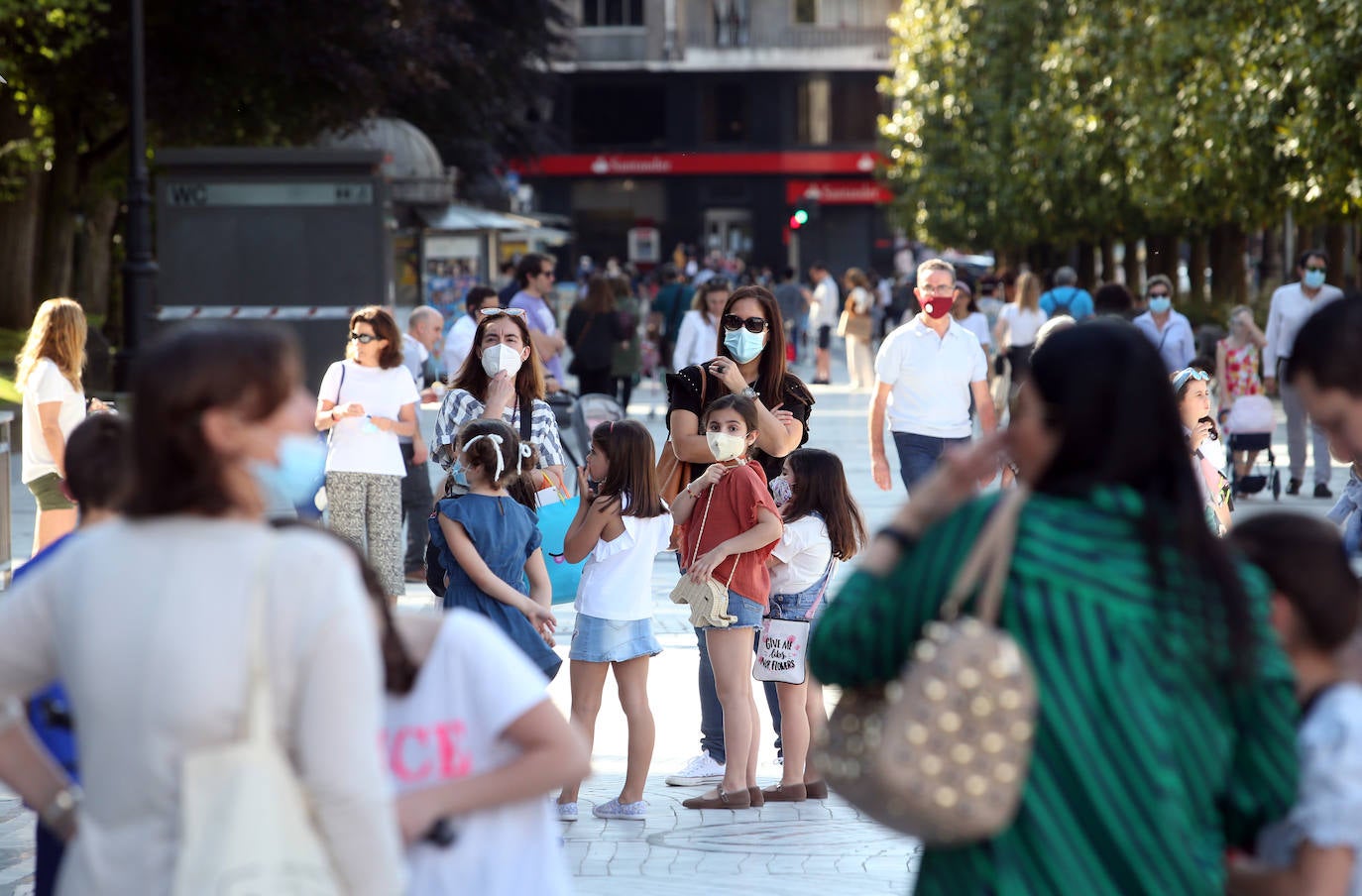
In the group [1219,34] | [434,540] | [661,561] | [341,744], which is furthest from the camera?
[1219,34]

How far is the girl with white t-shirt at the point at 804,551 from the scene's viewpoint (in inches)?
271

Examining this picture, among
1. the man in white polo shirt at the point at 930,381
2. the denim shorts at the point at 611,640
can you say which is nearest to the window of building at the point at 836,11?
the man in white polo shirt at the point at 930,381

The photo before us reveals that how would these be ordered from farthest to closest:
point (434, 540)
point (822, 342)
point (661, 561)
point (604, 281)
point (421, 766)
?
1. point (822, 342)
2. point (604, 281)
3. point (661, 561)
4. point (434, 540)
5. point (421, 766)

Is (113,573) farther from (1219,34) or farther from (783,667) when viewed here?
(1219,34)

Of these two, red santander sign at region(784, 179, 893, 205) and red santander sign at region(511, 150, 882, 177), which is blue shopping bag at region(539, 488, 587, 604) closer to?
red santander sign at region(511, 150, 882, 177)

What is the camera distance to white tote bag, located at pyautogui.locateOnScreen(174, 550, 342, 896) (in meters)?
2.54

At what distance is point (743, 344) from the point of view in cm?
761

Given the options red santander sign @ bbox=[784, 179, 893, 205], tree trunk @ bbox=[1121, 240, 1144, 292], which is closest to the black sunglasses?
tree trunk @ bbox=[1121, 240, 1144, 292]

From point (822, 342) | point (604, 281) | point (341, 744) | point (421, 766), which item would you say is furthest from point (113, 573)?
point (822, 342)

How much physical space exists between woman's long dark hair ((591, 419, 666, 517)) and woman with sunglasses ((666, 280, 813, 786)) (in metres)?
0.52

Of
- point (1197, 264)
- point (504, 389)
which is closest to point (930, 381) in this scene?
point (504, 389)

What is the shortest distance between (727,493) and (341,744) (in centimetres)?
425

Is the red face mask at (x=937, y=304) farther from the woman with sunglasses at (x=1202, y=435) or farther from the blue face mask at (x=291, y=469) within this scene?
the blue face mask at (x=291, y=469)

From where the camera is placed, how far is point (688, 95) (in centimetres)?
7200
